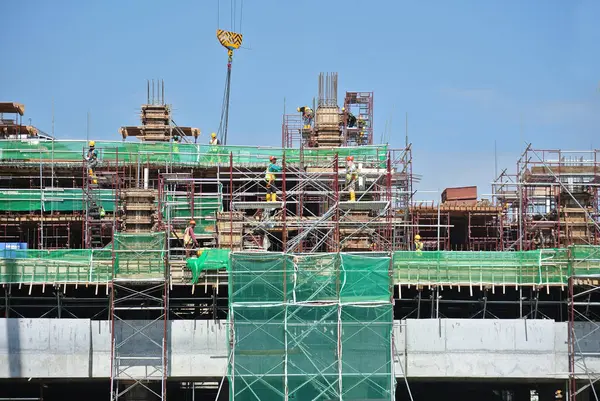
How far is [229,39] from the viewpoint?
6550cm

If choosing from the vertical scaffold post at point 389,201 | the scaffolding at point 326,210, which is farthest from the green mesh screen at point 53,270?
the vertical scaffold post at point 389,201

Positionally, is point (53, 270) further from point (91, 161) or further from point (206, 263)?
point (91, 161)

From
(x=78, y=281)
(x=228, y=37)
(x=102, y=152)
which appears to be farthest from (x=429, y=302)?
(x=228, y=37)

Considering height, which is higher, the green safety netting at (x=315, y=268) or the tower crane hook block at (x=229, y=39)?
the tower crane hook block at (x=229, y=39)

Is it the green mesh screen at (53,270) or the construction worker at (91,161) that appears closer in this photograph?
the green mesh screen at (53,270)

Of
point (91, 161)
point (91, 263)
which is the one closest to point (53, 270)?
point (91, 263)

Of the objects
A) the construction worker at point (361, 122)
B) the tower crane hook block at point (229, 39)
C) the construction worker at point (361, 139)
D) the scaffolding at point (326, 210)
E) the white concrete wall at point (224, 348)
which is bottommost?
the white concrete wall at point (224, 348)

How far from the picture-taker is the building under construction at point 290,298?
106 ft

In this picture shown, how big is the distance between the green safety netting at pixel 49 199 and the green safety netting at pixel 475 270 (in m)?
15.6

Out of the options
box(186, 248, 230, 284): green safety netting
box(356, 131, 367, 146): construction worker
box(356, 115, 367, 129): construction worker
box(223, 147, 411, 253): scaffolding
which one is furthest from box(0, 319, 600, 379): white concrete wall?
box(356, 115, 367, 129): construction worker

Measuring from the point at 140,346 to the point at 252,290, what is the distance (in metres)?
5.02

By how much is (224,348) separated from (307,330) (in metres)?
3.91

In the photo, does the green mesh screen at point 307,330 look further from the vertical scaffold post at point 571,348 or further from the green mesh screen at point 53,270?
the vertical scaffold post at point 571,348

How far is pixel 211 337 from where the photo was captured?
112 ft
